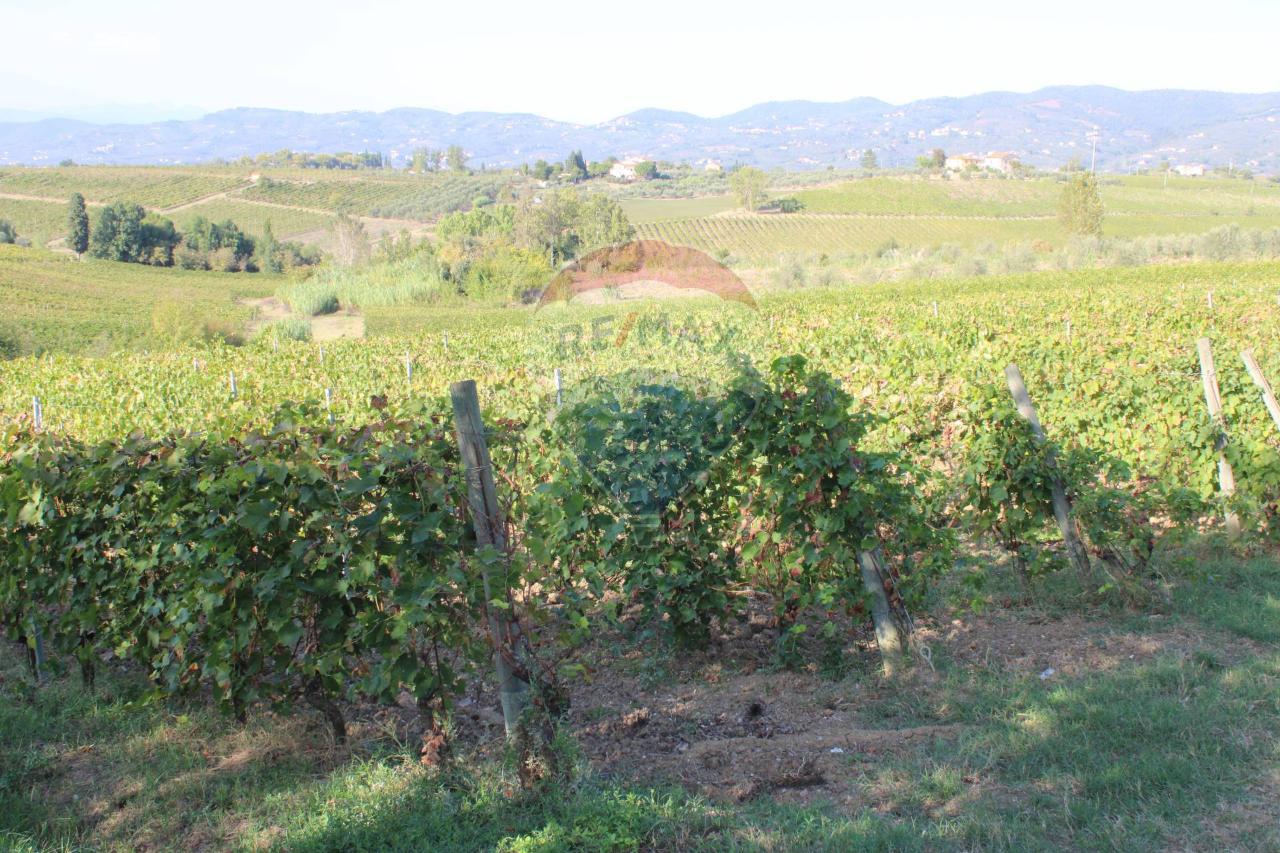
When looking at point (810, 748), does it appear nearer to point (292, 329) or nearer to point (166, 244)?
point (292, 329)

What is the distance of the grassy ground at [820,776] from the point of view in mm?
3305

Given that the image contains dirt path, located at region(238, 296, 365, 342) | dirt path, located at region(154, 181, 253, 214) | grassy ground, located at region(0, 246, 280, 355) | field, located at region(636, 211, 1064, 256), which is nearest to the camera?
grassy ground, located at region(0, 246, 280, 355)

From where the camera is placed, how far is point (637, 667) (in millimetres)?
4961

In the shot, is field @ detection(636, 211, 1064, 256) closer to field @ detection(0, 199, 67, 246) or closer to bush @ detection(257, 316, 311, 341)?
bush @ detection(257, 316, 311, 341)

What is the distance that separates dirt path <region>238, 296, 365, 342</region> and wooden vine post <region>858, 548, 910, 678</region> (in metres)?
37.9

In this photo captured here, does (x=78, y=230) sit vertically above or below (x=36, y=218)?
below

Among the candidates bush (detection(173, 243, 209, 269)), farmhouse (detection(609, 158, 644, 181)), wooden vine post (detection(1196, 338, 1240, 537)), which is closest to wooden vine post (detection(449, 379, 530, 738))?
wooden vine post (detection(1196, 338, 1240, 537))

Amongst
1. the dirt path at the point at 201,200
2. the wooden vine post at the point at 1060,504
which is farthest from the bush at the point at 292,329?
the dirt path at the point at 201,200

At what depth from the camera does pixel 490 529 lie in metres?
3.69

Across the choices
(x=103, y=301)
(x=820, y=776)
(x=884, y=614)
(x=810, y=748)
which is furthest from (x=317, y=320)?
(x=820, y=776)

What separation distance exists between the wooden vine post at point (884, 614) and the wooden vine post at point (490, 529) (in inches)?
→ 76.9

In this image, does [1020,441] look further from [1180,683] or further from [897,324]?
[897,324]

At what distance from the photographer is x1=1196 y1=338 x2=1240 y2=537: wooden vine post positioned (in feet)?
21.4

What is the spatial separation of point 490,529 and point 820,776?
5.37ft
